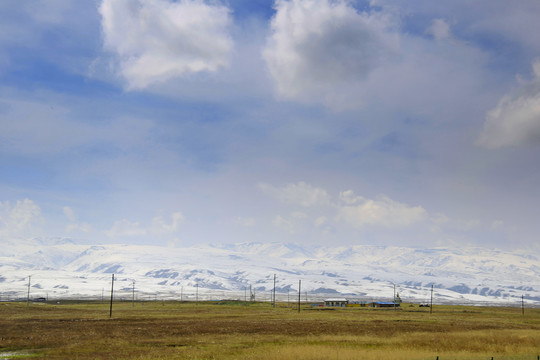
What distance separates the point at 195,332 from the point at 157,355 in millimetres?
23277

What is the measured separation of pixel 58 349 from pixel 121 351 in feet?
21.2

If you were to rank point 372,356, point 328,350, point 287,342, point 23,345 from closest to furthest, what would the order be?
point 372,356
point 328,350
point 23,345
point 287,342

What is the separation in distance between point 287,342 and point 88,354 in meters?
20.8

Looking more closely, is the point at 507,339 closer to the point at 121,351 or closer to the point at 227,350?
the point at 227,350

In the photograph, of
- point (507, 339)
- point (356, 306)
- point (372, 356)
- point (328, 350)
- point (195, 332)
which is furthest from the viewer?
point (356, 306)

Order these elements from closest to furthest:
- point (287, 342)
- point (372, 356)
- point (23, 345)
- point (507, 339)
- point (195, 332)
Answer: point (372, 356)
point (23, 345)
point (287, 342)
point (507, 339)
point (195, 332)

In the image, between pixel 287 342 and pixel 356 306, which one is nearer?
pixel 287 342

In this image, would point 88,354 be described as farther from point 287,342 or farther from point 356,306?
point 356,306

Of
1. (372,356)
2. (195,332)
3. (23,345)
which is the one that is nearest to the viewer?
(372,356)

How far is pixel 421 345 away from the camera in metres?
48.5

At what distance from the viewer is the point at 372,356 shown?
1491 inches

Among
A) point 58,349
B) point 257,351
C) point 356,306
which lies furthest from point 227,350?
point 356,306

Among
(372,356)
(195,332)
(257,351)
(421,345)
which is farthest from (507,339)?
(195,332)

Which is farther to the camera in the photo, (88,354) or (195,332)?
(195,332)
